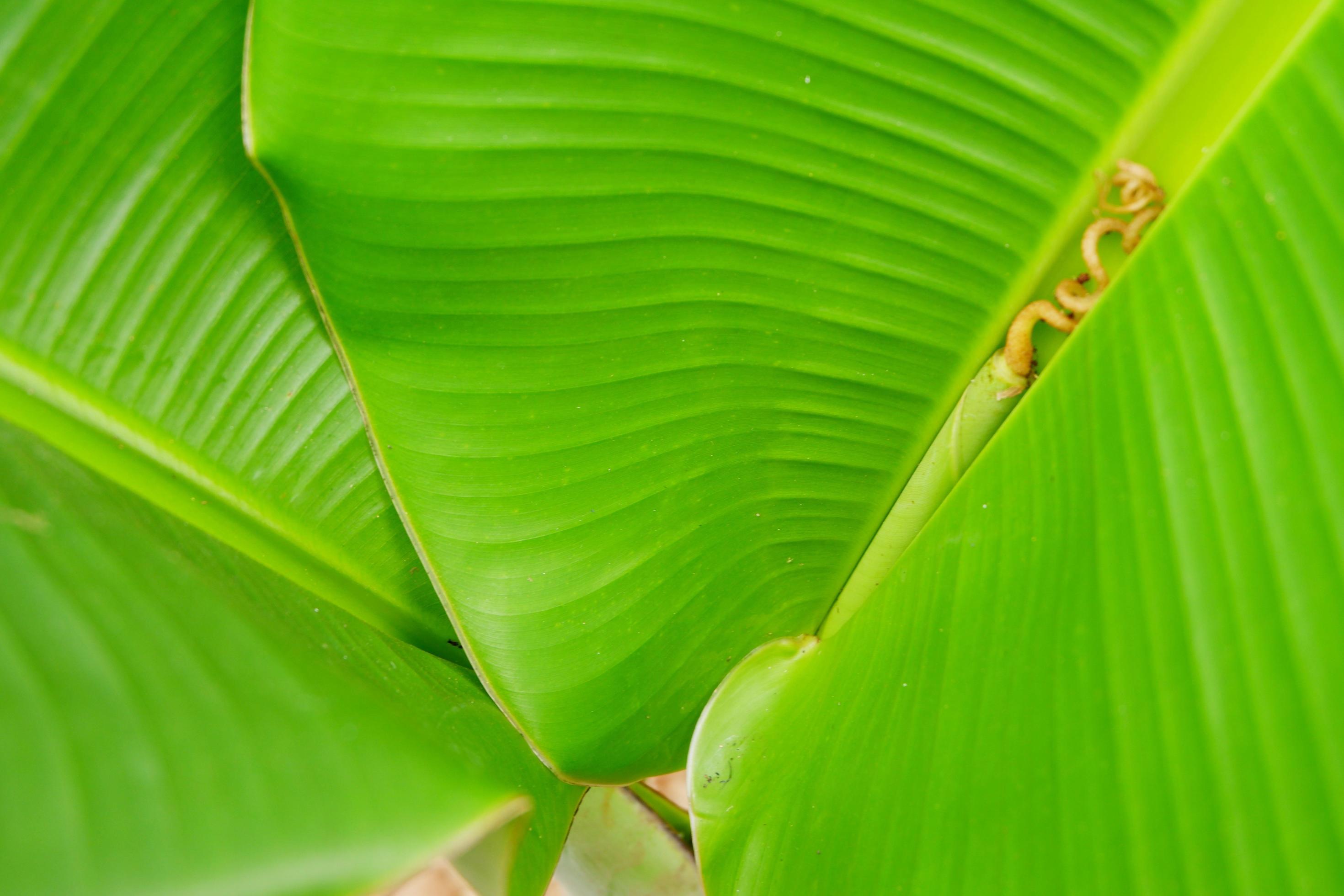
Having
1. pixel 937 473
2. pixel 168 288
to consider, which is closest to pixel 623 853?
pixel 937 473

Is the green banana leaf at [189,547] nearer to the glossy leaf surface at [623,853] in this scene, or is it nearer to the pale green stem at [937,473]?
the glossy leaf surface at [623,853]

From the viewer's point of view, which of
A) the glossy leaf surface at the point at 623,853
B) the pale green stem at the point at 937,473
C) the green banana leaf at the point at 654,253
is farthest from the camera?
the glossy leaf surface at the point at 623,853

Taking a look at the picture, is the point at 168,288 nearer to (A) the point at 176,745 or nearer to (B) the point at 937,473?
(A) the point at 176,745

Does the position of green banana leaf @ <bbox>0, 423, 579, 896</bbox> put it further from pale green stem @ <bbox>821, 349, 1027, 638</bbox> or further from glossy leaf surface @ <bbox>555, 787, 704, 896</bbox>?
glossy leaf surface @ <bbox>555, 787, 704, 896</bbox>

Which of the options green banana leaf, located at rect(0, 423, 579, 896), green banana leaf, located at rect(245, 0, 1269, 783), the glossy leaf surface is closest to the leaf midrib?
green banana leaf, located at rect(245, 0, 1269, 783)

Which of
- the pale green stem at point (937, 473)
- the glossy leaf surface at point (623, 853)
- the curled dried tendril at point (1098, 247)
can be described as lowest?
the glossy leaf surface at point (623, 853)

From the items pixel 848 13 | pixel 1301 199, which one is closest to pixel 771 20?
pixel 848 13

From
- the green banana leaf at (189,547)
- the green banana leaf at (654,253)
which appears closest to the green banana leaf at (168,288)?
the green banana leaf at (189,547)
